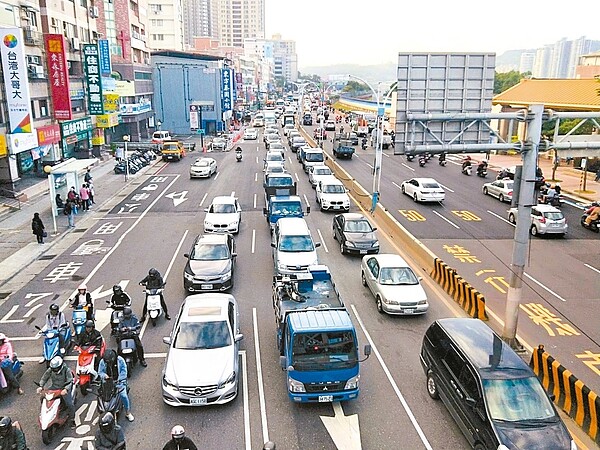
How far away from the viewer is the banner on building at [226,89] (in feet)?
249

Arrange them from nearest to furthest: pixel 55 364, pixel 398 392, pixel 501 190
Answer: pixel 55 364, pixel 398 392, pixel 501 190

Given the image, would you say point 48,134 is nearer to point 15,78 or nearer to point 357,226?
point 15,78

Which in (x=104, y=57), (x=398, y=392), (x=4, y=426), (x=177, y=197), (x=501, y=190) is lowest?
(x=177, y=197)

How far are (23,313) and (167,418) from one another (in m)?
8.06

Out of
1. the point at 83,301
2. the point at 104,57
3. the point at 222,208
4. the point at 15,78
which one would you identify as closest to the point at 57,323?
the point at 83,301

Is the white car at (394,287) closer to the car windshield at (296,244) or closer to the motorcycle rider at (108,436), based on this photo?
the car windshield at (296,244)

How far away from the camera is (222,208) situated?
25.5 metres

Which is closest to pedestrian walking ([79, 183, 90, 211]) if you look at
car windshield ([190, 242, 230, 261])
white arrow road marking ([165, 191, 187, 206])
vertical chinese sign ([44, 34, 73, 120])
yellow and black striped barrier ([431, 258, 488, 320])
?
white arrow road marking ([165, 191, 187, 206])

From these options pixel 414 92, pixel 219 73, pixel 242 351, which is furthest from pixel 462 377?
pixel 219 73

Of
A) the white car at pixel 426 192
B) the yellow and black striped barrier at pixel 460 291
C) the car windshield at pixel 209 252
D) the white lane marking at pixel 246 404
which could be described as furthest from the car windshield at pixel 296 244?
the white car at pixel 426 192

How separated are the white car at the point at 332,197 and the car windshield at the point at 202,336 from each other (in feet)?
57.4

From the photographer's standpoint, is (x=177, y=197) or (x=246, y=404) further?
(x=177, y=197)

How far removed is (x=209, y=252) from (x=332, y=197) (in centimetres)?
1243

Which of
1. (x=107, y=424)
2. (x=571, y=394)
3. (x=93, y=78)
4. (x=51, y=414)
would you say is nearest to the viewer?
(x=107, y=424)
